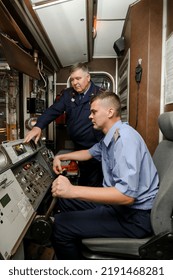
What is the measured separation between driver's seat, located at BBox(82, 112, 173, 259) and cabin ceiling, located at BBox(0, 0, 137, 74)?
1.28 m

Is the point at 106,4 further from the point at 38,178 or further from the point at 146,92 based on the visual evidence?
the point at 38,178

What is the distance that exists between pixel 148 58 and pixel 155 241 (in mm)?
1614

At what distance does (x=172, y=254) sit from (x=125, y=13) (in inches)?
91.4

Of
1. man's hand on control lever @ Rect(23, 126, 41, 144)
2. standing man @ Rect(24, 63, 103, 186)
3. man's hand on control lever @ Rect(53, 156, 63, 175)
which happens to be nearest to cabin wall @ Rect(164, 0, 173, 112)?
standing man @ Rect(24, 63, 103, 186)

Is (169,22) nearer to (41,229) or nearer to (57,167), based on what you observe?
(57,167)

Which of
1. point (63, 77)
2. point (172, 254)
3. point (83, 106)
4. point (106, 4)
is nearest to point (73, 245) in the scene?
point (172, 254)

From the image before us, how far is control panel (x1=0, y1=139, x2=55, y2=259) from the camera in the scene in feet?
3.43

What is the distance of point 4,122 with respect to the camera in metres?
2.09

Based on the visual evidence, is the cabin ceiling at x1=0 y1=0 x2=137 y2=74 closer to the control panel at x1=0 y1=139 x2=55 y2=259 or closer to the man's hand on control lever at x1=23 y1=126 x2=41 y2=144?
the man's hand on control lever at x1=23 y1=126 x2=41 y2=144

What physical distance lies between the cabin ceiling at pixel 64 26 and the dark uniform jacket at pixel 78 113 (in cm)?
58

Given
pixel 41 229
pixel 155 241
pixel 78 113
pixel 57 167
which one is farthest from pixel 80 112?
pixel 155 241

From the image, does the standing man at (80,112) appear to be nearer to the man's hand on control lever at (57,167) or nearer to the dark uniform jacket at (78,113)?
the dark uniform jacket at (78,113)

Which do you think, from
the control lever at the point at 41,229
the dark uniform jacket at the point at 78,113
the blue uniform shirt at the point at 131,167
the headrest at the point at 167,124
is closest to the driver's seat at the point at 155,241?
the headrest at the point at 167,124

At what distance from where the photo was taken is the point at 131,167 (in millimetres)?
1229
